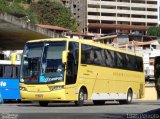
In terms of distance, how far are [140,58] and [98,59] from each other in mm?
6653

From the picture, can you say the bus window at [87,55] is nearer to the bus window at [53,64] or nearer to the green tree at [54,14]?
the bus window at [53,64]

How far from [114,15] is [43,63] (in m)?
116

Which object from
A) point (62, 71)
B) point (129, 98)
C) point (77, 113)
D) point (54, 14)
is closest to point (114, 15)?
point (54, 14)

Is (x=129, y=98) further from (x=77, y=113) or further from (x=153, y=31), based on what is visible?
(x=153, y=31)

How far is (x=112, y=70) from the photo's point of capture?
1001 inches

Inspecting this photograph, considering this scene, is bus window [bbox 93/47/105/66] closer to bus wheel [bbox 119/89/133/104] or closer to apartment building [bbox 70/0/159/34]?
bus wheel [bbox 119/89/133/104]

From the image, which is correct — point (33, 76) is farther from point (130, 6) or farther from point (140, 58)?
point (130, 6)

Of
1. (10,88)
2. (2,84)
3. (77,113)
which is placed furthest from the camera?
(10,88)

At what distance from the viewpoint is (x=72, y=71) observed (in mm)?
21500

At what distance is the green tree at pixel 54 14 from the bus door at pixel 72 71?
9358 centimetres

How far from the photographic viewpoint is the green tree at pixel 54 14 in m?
116

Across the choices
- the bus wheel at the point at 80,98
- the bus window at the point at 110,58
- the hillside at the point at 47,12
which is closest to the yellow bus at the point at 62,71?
the bus wheel at the point at 80,98

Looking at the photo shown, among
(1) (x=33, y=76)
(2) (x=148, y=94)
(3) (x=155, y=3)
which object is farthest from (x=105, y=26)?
(1) (x=33, y=76)

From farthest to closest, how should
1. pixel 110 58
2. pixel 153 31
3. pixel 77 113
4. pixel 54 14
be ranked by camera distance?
pixel 153 31, pixel 54 14, pixel 110 58, pixel 77 113
